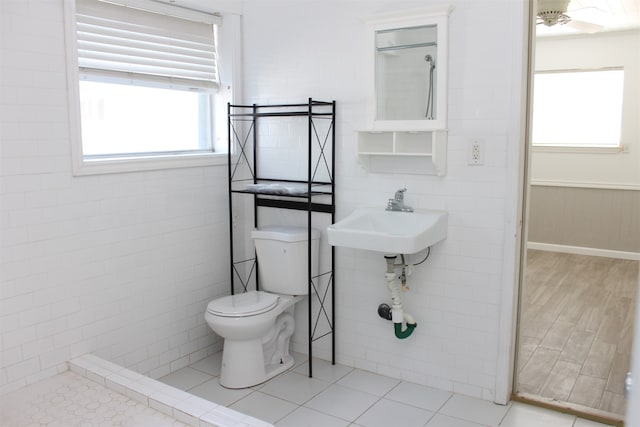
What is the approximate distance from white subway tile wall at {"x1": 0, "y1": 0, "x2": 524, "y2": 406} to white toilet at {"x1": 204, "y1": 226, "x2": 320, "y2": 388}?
24 centimetres

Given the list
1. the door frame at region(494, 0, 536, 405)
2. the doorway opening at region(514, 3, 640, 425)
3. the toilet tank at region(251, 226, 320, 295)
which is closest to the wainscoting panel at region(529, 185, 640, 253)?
the doorway opening at region(514, 3, 640, 425)

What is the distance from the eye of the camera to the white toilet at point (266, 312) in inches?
130

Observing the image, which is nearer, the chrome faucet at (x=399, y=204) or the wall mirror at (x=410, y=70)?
the wall mirror at (x=410, y=70)

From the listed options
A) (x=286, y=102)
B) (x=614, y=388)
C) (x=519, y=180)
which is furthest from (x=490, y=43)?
(x=614, y=388)

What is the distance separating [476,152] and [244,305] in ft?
4.94

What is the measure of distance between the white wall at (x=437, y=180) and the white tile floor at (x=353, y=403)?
13 cm

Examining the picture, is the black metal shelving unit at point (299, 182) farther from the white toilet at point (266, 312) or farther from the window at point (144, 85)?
the window at point (144, 85)

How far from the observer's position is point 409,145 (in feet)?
10.9

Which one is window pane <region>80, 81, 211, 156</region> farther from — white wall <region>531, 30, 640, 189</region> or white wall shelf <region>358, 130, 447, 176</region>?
white wall <region>531, 30, 640, 189</region>

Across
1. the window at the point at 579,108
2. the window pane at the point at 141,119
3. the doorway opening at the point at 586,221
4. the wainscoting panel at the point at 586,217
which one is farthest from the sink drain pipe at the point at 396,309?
the wainscoting panel at the point at 586,217

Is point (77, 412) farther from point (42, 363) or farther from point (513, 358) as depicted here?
point (513, 358)

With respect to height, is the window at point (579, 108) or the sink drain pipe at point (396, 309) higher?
the window at point (579, 108)

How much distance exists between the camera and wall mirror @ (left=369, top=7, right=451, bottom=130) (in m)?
3.12

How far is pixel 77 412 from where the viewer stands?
2533 millimetres
